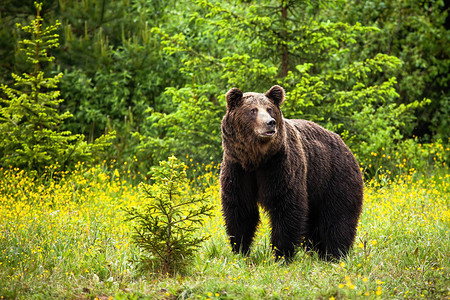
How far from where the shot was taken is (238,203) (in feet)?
17.5

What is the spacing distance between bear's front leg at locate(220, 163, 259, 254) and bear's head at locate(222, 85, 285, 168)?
17 centimetres

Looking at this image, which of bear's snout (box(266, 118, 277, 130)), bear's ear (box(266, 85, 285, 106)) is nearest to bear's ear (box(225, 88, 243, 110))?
bear's ear (box(266, 85, 285, 106))

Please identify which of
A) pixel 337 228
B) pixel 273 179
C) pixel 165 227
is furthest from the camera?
pixel 337 228

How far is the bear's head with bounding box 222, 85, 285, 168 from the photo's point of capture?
5.04 meters

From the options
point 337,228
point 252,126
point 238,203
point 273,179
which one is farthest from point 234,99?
point 337,228

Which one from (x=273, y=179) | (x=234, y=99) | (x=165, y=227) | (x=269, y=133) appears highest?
(x=234, y=99)

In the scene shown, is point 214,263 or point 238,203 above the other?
point 238,203

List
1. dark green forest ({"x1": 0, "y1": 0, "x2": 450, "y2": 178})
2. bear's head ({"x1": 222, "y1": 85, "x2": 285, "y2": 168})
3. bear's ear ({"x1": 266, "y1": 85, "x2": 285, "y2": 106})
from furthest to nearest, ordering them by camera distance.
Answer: dark green forest ({"x1": 0, "y1": 0, "x2": 450, "y2": 178})
bear's ear ({"x1": 266, "y1": 85, "x2": 285, "y2": 106})
bear's head ({"x1": 222, "y1": 85, "x2": 285, "y2": 168})

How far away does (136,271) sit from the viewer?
4.78 meters

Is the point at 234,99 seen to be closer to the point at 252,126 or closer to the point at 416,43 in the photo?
the point at 252,126

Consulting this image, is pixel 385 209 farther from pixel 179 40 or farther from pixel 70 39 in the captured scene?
pixel 70 39

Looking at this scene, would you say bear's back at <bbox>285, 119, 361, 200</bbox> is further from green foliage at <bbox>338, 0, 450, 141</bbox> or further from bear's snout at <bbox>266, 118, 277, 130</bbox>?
green foliage at <bbox>338, 0, 450, 141</bbox>

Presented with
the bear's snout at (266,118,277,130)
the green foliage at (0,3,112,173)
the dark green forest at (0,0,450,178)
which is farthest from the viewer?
the dark green forest at (0,0,450,178)

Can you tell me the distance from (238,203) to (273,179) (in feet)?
1.50
